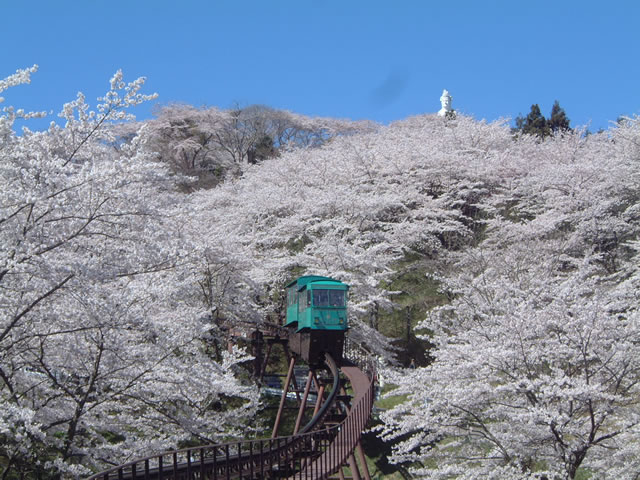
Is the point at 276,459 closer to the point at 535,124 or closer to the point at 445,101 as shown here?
the point at 535,124

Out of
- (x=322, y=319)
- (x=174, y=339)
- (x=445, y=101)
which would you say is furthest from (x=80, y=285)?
(x=445, y=101)

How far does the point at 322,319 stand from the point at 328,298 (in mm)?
555

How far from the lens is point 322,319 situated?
14.4 metres

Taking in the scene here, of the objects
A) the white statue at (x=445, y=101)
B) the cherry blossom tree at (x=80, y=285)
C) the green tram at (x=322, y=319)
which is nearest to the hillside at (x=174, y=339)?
A: the cherry blossom tree at (x=80, y=285)

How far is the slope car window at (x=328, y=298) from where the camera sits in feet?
47.5

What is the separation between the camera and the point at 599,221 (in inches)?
817

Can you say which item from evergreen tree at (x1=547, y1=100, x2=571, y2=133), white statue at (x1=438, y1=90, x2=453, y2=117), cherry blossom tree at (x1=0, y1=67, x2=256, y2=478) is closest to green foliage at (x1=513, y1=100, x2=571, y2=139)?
evergreen tree at (x1=547, y1=100, x2=571, y2=133)

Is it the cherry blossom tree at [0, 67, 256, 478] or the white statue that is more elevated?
the white statue

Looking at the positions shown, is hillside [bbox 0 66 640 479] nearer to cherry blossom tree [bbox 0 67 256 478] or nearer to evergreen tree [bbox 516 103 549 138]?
cherry blossom tree [bbox 0 67 256 478]

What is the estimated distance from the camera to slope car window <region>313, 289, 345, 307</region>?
1448 cm

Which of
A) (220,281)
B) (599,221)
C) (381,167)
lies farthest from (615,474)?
(381,167)

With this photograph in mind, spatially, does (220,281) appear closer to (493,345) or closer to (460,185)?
(493,345)

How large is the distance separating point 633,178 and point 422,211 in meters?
8.18

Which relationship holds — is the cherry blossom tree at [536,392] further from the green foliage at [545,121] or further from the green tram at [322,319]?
the green foliage at [545,121]
